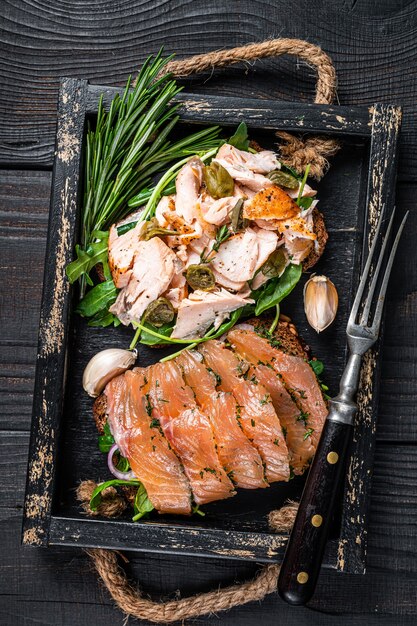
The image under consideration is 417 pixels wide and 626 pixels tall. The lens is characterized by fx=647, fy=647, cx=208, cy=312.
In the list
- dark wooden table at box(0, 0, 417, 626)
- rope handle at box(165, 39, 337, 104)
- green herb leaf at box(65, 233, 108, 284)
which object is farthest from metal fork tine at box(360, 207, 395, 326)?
green herb leaf at box(65, 233, 108, 284)

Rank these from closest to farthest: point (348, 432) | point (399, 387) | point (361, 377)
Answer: point (348, 432), point (361, 377), point (399, 387)

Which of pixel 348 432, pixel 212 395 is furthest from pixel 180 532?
pixel 348 432

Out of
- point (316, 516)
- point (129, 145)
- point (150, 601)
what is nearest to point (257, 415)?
point (316, 516)

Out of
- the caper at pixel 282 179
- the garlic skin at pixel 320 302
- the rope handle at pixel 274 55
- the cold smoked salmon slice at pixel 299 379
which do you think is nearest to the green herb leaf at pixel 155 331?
the cold smoked salmon slice at pixel 299 379

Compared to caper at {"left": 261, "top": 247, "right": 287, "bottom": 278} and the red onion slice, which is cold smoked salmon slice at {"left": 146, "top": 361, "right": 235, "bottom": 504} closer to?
the red onion slice

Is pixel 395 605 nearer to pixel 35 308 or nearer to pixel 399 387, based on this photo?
pixel 399 387

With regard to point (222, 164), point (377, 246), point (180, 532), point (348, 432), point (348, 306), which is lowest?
point (180, 532)

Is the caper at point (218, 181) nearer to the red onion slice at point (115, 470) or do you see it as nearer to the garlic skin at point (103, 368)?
the garlic skin at point (103, 368)
